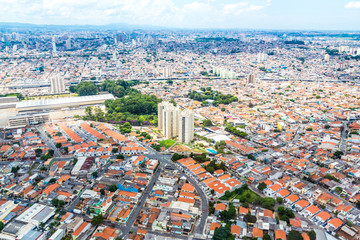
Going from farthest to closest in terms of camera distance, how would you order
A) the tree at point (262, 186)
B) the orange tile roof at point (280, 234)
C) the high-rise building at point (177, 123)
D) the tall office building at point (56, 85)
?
the tall office building at point (56, 85)
the high-rise building at point (177, 123)
the tree at point (262, 186)
the orange tile roof at point (280, 234)

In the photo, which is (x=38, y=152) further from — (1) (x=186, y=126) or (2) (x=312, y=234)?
(2) (x=312, y=234)

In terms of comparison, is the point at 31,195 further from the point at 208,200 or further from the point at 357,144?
the point at 357,144

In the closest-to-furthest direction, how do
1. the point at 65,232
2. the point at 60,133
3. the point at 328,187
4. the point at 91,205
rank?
1. the point at 65,232
2. the point at 91,205
3. the point at 328,187
4. the point at 60,133

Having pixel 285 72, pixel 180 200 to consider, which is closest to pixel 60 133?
pixel 180 200

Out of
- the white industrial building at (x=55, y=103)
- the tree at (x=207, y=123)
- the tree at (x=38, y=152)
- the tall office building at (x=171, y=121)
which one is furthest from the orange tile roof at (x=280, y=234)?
the white industrial building at (x=55, y=103)

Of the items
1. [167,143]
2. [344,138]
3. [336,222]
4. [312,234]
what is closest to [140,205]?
[312,234]

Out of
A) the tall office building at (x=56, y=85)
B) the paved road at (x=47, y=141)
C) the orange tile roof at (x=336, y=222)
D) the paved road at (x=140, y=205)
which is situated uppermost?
the tall office building at (x=56, y=85)

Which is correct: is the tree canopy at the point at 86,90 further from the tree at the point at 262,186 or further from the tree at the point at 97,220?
the tree at the point at 262,186
